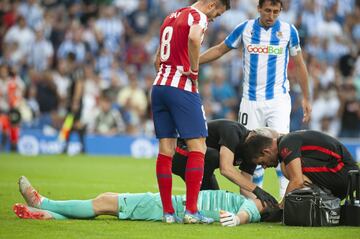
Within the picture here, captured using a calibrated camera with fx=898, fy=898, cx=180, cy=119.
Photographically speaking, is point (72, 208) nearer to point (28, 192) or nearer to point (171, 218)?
point (28, 192)

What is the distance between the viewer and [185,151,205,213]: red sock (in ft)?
27.9

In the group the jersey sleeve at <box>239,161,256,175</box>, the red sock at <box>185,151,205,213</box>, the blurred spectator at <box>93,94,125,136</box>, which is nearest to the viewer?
the red sock at <box>185,151,205,213</box>

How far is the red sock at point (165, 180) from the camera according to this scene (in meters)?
8.62

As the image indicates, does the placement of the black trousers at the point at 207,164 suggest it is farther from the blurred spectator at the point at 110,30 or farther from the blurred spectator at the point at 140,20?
the blurred spectator at the point at 140,20

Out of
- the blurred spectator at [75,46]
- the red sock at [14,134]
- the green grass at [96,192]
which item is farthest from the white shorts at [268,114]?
the blurred spectator at [75,46]

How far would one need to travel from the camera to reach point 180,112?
862 cm

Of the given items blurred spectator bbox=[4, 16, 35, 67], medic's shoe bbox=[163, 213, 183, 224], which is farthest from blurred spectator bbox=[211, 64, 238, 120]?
medic's shoe bbox=[163, 213, 183, 224]

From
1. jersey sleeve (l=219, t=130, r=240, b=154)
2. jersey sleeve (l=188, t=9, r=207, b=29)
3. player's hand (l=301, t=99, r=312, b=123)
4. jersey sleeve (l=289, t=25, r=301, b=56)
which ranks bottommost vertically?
jersey sleeve (l=219, t=130, r=240, b=154)

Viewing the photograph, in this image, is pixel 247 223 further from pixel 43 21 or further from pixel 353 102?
pixel 43 21

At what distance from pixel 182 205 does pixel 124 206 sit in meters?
0.57

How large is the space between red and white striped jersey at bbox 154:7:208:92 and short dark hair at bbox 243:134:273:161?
74 centimetres

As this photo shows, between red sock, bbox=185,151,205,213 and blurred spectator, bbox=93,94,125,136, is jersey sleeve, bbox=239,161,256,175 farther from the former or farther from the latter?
blurred spectator, bbox=93,94,125,136

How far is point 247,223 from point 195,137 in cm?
99

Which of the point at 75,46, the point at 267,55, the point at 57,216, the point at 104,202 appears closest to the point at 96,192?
the point at 267,55
